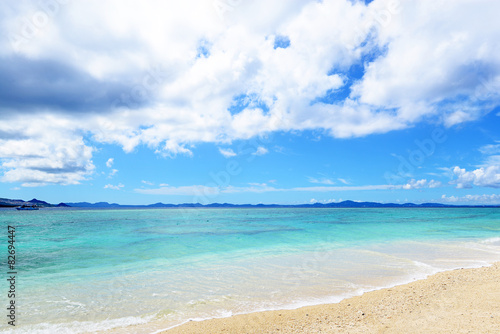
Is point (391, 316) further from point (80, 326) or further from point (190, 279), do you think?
point (80, 326)

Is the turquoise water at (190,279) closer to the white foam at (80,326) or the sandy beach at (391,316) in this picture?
the white foam at (80,326)

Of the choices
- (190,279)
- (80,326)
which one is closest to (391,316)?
(190,279)

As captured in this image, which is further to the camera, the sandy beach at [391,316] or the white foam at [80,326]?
the white foam at [80,326]

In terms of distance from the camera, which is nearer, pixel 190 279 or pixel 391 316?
pixel 391 316

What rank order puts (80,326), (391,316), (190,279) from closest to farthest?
1. (391,316)
2. (80,326)
3. (190,279)

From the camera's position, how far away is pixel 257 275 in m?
12.1

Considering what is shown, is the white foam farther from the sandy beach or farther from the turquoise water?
the sandy beach

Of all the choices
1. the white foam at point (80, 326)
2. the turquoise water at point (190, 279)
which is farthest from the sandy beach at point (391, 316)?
the white foam at point (80, 326)

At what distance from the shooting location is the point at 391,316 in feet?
23.1

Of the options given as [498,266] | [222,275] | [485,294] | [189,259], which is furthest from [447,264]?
[189,259]

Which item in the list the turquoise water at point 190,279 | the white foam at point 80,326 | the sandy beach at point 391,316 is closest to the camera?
the sandy beach at point 391,316

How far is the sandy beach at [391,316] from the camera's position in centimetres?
632

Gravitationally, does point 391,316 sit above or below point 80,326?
above

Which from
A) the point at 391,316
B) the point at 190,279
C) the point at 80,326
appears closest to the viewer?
the point at 391,316
